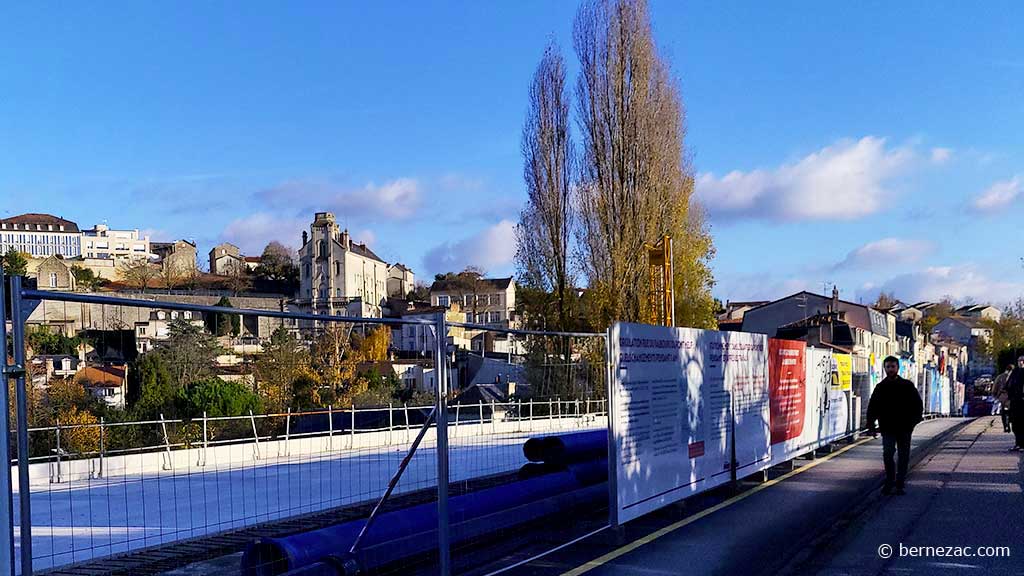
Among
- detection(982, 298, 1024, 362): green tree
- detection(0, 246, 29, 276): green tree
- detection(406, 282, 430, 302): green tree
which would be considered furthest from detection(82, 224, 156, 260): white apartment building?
detection(982, 298, 1024, 362): green tree

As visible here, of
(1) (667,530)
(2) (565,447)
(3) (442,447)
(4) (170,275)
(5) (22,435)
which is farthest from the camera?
(4) (170,275)

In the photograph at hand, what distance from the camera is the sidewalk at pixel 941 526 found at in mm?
8148

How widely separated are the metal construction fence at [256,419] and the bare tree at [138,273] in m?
103

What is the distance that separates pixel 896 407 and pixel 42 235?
17808cm

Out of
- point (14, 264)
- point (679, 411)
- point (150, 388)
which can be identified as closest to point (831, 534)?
point (679, 411)

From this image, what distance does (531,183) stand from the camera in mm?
41281

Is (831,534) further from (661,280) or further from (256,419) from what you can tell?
(661,280)

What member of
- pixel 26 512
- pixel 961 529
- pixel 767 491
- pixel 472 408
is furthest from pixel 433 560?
pixel 767 491

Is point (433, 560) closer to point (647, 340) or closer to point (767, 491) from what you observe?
point (647, 340)

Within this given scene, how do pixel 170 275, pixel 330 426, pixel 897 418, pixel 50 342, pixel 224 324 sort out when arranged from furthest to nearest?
pixel 170 275 < pixel 897 418 < pixel 330 426 < pixel 224 324 < pixel 50 342

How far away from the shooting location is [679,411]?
10.3 metres

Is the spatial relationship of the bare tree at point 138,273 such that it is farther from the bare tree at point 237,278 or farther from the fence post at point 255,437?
the fence post at point 255,437

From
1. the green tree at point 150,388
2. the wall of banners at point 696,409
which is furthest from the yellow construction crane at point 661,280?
the green tree at point 150,388

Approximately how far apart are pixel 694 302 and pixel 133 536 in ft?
119
